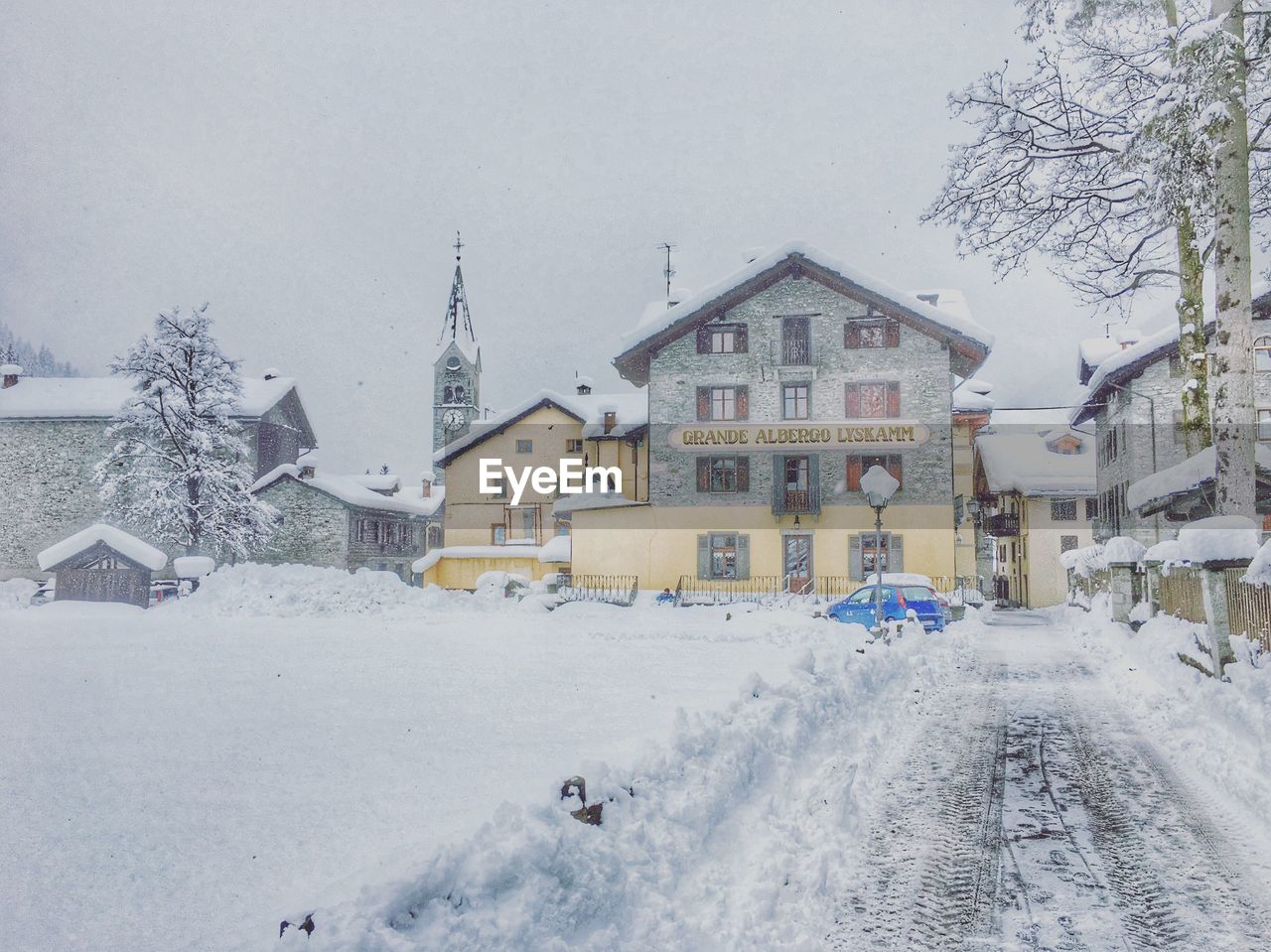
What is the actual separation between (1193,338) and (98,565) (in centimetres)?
2578

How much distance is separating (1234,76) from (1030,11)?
12.2 ft

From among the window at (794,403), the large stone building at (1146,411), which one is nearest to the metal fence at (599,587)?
the window at (794,403)

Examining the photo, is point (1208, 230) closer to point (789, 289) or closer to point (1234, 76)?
point (1234, 76)

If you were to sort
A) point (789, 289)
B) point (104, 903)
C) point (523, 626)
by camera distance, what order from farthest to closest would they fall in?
point (789, 289) → point (523, 626) → point (104, 903)

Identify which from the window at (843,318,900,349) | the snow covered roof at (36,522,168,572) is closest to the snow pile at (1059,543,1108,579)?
the window at (843,318,900,349)

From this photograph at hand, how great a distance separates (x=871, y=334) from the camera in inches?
1271

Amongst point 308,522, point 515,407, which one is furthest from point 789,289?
point 308,522

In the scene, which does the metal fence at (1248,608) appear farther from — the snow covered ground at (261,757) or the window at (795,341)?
the window at (795,341)

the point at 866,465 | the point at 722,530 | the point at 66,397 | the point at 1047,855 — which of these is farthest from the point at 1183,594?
the point at 66,397

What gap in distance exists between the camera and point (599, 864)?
4.39 m

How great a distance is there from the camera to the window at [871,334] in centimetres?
3200

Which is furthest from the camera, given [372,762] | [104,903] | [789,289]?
[789,289]

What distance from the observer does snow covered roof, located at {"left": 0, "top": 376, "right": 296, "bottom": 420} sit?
2805 centimetres

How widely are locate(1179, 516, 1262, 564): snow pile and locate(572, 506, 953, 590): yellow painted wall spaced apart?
801 inches
